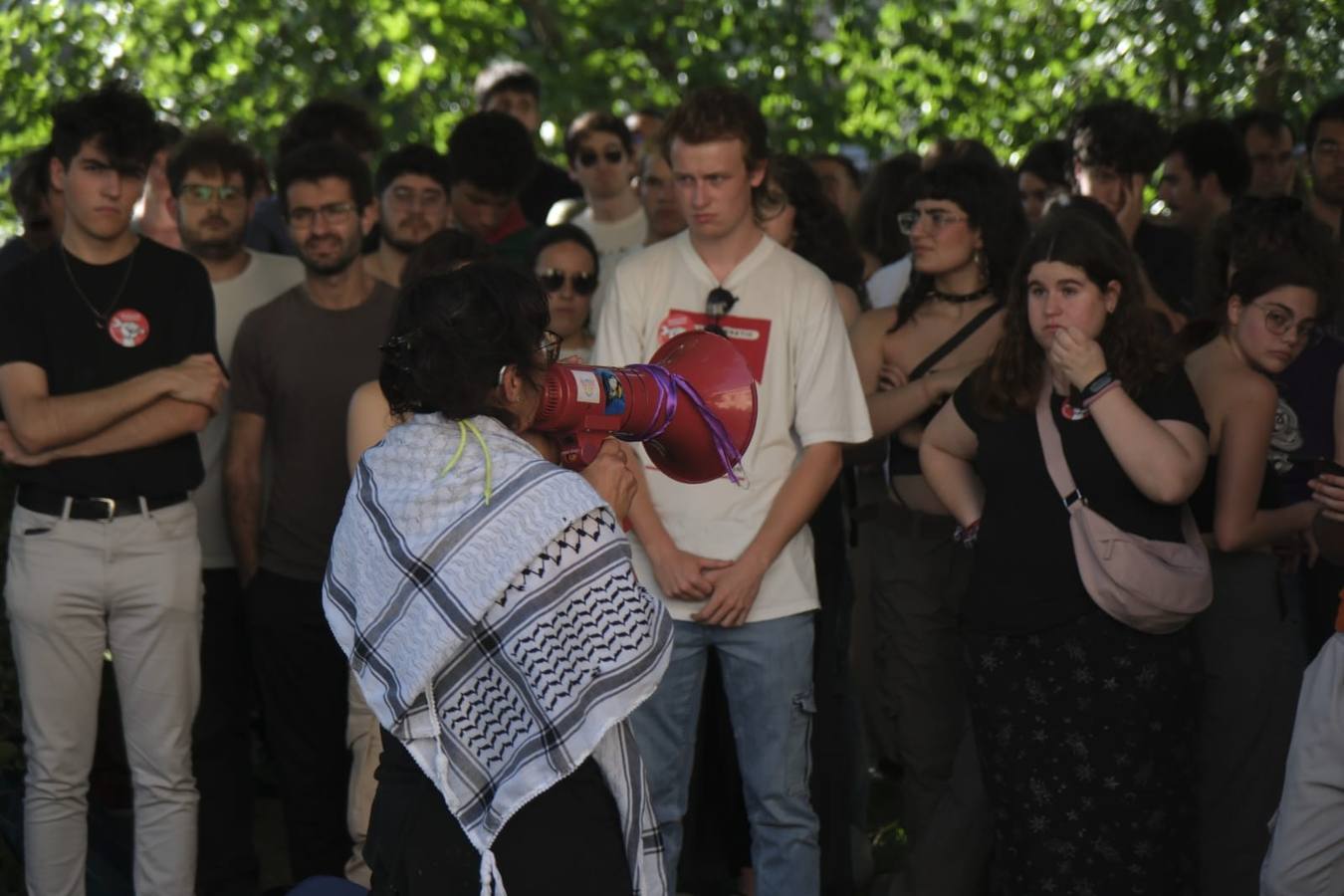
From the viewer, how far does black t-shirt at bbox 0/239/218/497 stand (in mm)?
4867

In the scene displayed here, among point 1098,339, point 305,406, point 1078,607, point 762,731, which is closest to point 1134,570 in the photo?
point 1078,607

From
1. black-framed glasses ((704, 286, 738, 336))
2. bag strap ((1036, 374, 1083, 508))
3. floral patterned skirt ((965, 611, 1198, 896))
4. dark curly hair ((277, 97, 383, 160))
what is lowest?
floral patterned skirt ((965, 611, 1198, 896))

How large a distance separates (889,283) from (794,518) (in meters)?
2.15

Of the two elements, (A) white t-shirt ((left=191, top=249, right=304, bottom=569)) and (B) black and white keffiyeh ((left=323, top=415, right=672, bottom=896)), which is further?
(A) white t-shirt ((left=191, top=249, right=304, bottom=569))

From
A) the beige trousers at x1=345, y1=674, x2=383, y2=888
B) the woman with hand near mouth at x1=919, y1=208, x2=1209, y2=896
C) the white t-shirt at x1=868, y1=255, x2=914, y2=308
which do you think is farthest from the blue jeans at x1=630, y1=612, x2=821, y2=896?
the white t-shirt at x1=868, y1=255, x2=914, y2=308

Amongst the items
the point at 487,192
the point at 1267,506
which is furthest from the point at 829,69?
the point at 1267,506

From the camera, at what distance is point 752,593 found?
466 cm

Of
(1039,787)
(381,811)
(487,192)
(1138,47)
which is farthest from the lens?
(1138,47)

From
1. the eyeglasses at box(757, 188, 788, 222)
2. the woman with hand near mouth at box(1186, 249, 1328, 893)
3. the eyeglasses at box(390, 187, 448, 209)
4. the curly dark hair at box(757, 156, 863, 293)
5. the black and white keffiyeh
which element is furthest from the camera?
the eyeglasses at box(390, 187, 448, 209)

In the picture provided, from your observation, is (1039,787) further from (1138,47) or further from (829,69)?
(829,69)

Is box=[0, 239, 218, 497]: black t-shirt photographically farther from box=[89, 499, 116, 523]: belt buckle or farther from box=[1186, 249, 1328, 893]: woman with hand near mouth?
box=[1186, 249, 1328, 893]: woman with hand near mouth

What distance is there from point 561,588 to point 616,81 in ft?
25.6

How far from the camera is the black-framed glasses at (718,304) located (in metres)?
4.78

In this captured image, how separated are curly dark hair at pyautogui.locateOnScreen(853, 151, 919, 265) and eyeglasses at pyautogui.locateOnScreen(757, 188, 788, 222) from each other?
1466 mm
